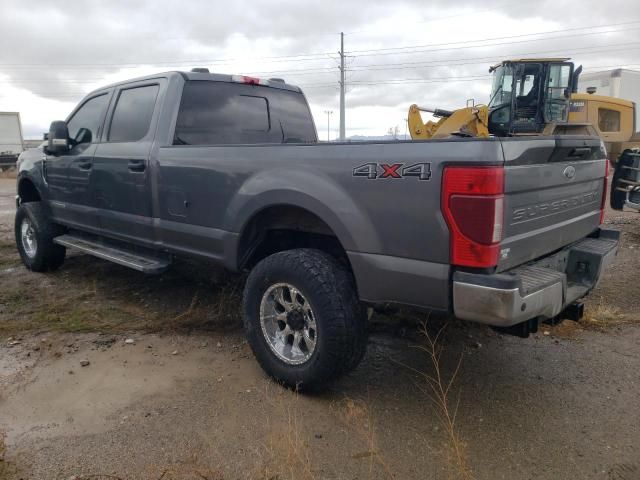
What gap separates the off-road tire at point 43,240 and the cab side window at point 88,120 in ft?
3.29

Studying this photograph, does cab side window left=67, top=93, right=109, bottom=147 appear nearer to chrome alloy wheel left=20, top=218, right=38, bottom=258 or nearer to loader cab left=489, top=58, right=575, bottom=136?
chrome alloy wheel left=20, top=218, right=38, bottom=258

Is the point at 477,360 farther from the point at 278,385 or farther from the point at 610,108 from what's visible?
the point at 610,108

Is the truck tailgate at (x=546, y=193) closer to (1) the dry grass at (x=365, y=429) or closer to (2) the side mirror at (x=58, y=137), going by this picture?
(1) the dry grass at (x=365, y=429)

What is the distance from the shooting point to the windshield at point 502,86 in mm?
14328

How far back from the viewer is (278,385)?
3.34 meters

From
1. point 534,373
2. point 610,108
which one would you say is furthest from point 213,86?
point 610,108

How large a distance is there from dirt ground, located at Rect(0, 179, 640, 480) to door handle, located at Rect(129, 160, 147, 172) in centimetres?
128

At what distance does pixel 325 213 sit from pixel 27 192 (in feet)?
16.1

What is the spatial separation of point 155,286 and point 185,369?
2.11 metres

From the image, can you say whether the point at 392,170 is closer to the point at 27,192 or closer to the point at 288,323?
the point at 288,323

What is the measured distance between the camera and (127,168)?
4.36 m

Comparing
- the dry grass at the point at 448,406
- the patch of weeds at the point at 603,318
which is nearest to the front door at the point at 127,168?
the dry grass at the point at 448,406

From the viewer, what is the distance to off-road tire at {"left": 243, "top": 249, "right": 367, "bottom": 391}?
115 inches

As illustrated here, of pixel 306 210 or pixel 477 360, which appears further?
pixel 477 360
